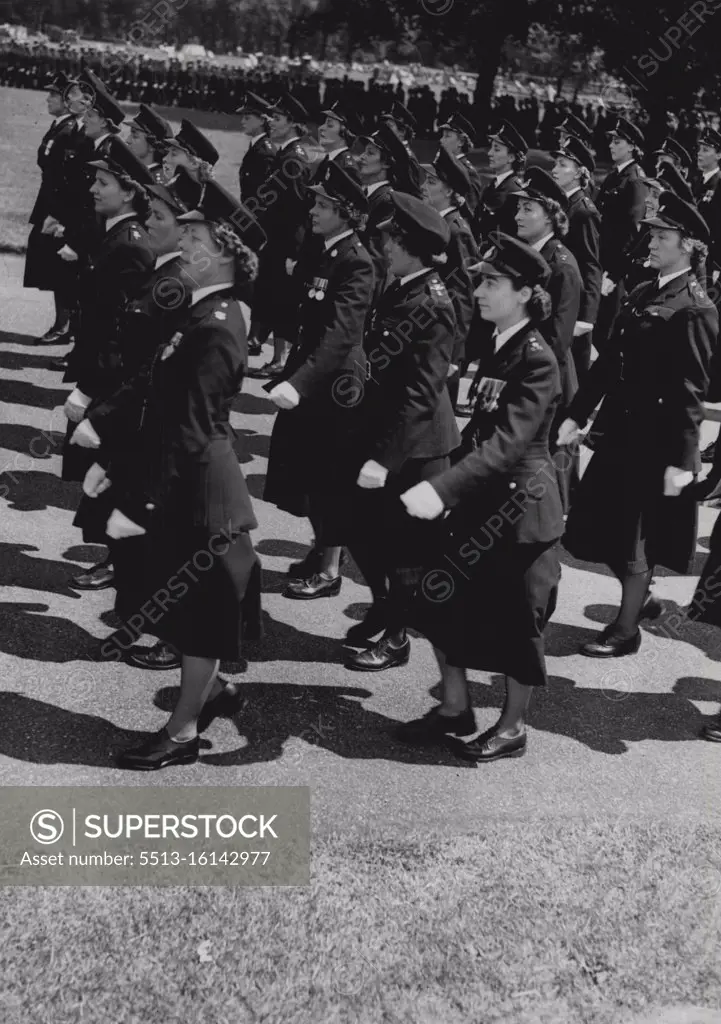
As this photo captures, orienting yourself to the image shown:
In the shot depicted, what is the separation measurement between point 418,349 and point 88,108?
Result: 17.6 ft

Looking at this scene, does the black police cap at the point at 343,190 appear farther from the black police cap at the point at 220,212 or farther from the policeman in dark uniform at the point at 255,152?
the policeman in dark uniform at the point at 255,152

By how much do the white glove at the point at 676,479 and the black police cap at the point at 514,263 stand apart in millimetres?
1333

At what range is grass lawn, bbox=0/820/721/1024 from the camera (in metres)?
3.59

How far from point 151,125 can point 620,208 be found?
3.98m

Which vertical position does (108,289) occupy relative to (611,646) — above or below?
above

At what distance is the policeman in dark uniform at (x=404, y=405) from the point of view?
516 centimetres

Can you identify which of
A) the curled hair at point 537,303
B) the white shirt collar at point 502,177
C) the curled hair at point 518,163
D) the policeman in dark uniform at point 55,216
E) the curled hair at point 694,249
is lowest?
the policeman in dark uniform at point 55,216

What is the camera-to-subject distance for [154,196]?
18.0 feet

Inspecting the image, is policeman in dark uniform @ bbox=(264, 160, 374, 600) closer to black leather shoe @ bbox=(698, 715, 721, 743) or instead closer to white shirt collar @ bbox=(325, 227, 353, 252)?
white shirt collar @ bbox=(325, 227, 353, 252)

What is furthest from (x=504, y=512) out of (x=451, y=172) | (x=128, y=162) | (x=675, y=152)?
(x=675, y=152)

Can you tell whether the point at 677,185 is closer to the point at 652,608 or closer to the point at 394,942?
the point at 652,608

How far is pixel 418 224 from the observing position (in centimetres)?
511

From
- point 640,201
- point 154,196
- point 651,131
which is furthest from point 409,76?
point 154,196

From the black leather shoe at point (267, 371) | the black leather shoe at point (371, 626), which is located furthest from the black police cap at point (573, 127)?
the black leather shoe at point (371, 626)
